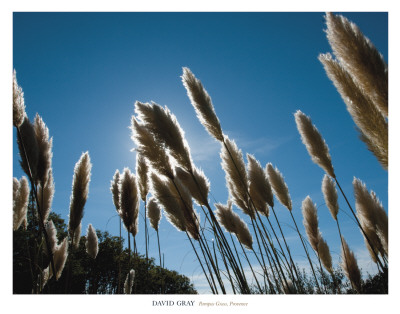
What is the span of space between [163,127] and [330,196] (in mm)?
2340

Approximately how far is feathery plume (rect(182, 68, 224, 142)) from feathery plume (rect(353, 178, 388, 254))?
4.46 ft

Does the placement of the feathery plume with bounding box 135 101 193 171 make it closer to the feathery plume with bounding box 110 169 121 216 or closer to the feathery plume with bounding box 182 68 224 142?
the feathery plume with bounding box 182 68 224 142

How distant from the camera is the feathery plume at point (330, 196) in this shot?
293 cm

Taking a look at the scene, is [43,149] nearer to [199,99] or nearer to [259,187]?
[199,99]

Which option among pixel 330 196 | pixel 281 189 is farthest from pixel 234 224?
pixel 330 196

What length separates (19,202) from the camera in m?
2.11

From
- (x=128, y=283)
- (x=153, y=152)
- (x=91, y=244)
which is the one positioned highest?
(x=153, y=152)

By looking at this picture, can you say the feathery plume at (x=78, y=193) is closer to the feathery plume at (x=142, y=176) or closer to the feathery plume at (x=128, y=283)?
the feathery plume at (x=142, y=176)
